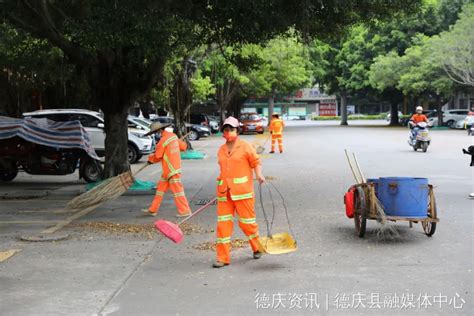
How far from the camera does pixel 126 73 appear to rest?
13398 mm

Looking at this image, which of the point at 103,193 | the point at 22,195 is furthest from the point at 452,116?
the point at 103,193

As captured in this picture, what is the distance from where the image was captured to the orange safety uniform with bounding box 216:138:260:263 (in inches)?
266

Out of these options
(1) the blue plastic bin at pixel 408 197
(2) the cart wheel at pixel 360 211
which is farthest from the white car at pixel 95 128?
(1) the blue plastic bin at pixel 408 197

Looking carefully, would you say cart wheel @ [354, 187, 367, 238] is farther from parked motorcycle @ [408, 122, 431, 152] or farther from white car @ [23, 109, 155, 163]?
parked motorcycle @ [408, 122, 431, 152]

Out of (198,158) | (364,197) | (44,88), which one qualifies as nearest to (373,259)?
(364,197)

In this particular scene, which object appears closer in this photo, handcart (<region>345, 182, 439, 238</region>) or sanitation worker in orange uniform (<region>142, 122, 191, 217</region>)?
handcart (<region>345, 182, 439, 238</region>)

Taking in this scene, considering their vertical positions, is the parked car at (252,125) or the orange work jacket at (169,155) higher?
the orange work jacket at (169,155)

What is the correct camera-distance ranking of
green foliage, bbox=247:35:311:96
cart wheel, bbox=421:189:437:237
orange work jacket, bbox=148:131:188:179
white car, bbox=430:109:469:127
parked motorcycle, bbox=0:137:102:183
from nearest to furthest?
cart wheel, bbox=421:189:437:237 < orange work jacket, bbox=148:131:188:179 < parked motorcycle, bbox=0:137:102:183 < green foliage, bbox=247:35:311:96 < white car, bbox=430:109:469:127

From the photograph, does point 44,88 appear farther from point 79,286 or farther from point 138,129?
point 79,286

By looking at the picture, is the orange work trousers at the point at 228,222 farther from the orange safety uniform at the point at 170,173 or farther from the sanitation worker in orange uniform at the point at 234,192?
the orange safety uniform at the point at 170,173

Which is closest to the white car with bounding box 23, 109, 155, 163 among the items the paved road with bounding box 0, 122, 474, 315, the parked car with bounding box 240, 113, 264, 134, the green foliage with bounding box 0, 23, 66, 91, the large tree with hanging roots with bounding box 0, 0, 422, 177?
the green foliage with bounding box 0, 23, 66, 91

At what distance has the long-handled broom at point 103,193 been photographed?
36.4 feet

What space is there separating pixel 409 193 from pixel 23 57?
63.6 feet

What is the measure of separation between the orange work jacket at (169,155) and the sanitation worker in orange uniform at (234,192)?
11.1 feet
